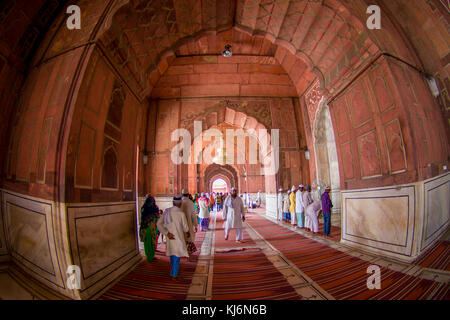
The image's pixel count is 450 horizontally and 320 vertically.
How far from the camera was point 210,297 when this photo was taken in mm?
2207

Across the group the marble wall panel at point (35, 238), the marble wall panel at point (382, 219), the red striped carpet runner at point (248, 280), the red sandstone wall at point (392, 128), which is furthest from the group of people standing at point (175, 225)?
the red sandstone wall at point (392, 128)

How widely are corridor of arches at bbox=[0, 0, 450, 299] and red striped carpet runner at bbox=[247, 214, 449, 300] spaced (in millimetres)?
26

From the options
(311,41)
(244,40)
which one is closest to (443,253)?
(311,41)

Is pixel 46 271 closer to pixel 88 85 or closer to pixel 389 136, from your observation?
pixel 88 85

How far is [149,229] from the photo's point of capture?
3.82 m

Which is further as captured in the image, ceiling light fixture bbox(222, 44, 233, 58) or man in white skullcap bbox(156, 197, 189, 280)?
ceiling light fixture bbox(222, 44, 233, 58)

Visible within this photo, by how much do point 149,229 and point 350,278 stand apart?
3.53 meters

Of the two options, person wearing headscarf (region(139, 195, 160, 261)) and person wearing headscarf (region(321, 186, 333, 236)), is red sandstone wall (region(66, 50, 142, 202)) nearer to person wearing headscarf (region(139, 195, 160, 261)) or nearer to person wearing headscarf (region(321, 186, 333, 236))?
person wearing headscarf (region(139, 195, 160, 261))

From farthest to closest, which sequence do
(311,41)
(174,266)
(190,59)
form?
(190,59)
(311,41)
(174,266)

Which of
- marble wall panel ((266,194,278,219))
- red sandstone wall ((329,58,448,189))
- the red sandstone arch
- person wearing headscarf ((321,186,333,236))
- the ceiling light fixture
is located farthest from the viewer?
the red sandstone arch

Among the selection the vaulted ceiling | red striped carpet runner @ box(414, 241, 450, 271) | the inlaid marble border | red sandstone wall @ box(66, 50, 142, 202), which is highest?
the vaulted ceiling

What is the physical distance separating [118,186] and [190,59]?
673cm

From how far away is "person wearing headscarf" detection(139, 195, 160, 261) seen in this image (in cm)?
365

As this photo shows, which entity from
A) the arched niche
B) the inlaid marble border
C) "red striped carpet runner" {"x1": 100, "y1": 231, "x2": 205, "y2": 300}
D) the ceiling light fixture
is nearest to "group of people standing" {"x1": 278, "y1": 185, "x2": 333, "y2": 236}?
the arched niche
